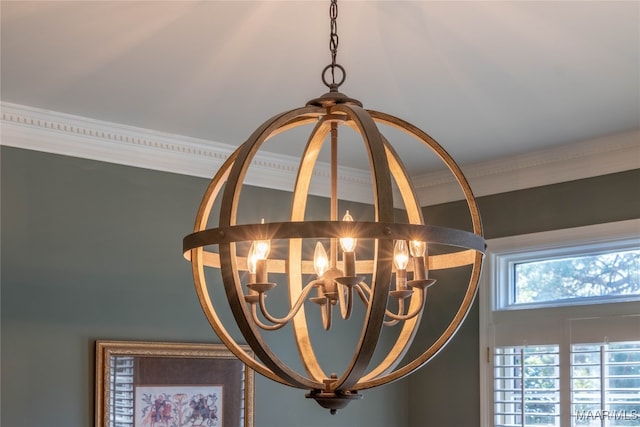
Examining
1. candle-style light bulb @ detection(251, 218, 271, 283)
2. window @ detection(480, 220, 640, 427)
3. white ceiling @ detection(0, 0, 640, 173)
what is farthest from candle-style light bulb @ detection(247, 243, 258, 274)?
window @ detection(480, 220, 640, 427)

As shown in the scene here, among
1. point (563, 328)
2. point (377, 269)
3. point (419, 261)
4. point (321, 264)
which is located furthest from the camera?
point (563, 328)

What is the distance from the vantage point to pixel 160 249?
12.7ft

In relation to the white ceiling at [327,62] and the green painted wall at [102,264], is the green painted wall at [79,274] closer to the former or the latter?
the green painted wall at [102,264]

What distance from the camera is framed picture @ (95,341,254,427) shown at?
3.59 metres

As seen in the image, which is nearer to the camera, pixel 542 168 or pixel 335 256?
pixel 335 256

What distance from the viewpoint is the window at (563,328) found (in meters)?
3.79

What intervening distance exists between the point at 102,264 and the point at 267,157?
0.97 meters

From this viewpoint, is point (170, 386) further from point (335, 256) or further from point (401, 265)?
point (401, 265)

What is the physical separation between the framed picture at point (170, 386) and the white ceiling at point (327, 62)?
37.1 inches

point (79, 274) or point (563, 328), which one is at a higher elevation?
point (79, 274)

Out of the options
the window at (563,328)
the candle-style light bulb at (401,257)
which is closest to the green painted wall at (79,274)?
the window at (563,328)

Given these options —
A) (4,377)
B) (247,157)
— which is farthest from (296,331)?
(4,377)

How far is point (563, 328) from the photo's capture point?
158 inches

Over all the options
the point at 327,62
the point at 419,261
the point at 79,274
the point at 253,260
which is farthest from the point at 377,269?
the point at 79,274
